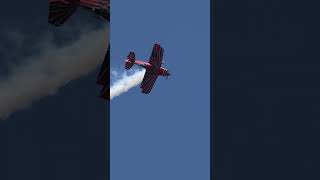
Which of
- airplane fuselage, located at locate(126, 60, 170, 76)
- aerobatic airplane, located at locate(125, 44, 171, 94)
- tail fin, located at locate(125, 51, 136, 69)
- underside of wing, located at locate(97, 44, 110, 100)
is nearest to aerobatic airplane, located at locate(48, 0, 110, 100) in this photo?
underside of wing, located at locate(97, 44, 110, 100)

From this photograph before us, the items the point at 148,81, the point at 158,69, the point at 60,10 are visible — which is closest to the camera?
the point at 60,10

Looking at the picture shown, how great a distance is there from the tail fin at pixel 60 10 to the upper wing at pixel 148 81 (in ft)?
118

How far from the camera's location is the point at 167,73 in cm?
12888

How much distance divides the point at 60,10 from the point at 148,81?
38.1m

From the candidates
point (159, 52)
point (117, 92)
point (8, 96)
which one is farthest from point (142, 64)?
point (8, 96)

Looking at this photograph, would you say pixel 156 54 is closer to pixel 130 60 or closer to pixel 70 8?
pixel 130 60

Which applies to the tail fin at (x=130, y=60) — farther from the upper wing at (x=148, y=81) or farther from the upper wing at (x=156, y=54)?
the upper wing at (x=148, y=81)

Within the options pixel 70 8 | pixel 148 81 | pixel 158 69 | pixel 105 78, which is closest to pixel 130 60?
pixel 148 81

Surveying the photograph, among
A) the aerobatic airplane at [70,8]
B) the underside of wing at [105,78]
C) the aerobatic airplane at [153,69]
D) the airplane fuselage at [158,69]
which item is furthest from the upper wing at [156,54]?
the aerobatic airplane at [70,8]

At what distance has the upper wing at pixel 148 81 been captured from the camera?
127m

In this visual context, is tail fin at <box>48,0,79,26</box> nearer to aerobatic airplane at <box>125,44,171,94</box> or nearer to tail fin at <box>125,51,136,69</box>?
tail fin at <box>125,51,136,69</box>

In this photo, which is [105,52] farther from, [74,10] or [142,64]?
[142,64]

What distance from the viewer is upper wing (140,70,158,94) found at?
127 metres

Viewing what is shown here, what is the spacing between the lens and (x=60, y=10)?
91688mm
